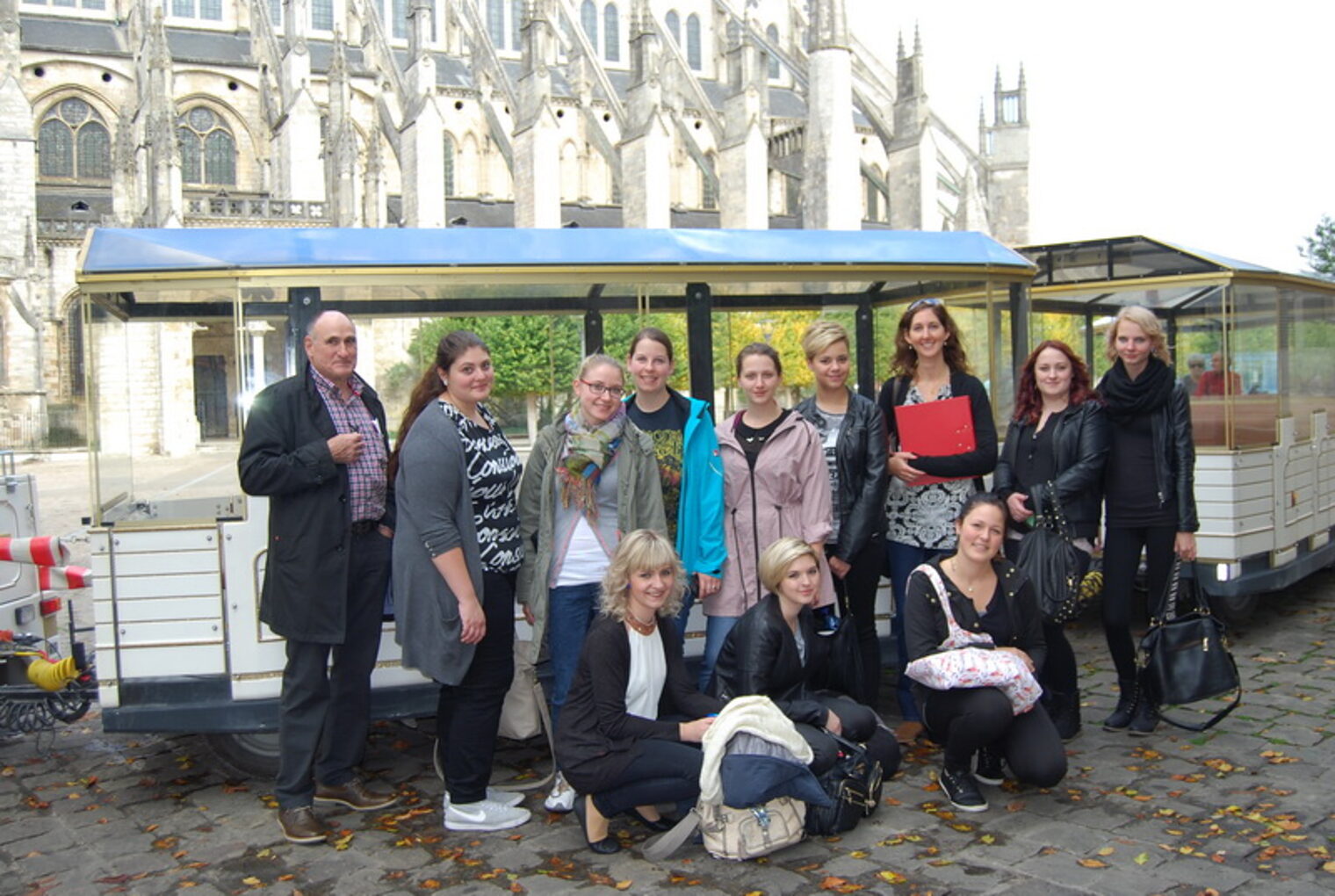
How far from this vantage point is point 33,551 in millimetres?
5984

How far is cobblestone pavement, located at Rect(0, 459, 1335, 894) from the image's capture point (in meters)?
4.09

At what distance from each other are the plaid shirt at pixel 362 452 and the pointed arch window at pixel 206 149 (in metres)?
45.2

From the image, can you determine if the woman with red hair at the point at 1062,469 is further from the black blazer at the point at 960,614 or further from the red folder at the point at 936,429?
the black blazer at the point at 960,614

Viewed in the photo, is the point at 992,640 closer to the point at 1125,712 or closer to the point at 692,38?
the point at 1125,712

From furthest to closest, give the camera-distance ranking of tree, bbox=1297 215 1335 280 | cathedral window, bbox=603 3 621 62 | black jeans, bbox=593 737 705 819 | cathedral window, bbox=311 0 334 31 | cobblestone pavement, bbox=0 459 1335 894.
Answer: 1. cathedral window, bbox=603 3 621 62
2. cathedral window, bbox=311 0 334 31
3. tree, bbox=1297 215 1335 280
4. black jeans, bbox=593 737 705 819
5. cobblestone pavement, bbox=0 459 1335 894

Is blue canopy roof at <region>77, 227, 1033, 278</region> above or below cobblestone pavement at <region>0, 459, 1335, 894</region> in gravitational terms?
above

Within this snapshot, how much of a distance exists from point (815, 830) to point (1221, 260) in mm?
5763

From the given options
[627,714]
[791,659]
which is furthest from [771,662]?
[627,714]

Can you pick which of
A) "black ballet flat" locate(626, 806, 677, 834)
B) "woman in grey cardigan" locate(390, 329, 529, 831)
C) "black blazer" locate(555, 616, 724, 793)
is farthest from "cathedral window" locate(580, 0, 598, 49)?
"black ballet flat" locate(626, 806, 677, 834)

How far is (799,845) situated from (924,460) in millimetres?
1941

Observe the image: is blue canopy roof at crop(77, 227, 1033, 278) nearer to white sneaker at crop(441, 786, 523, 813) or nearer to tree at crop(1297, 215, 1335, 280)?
white sneaker at crop(441, 786, 523, 813)

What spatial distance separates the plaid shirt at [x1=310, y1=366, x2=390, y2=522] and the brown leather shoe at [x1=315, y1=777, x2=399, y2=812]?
121 centimetres

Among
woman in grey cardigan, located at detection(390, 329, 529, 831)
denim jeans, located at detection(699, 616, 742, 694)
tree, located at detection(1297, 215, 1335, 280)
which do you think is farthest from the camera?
tree, located at detection(1297, 215, 1335, 280)

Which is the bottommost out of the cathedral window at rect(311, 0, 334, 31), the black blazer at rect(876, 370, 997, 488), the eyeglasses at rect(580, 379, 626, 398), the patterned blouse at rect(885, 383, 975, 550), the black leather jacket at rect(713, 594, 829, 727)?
the black leather jacket at rect(713, 594, 829, 727)
